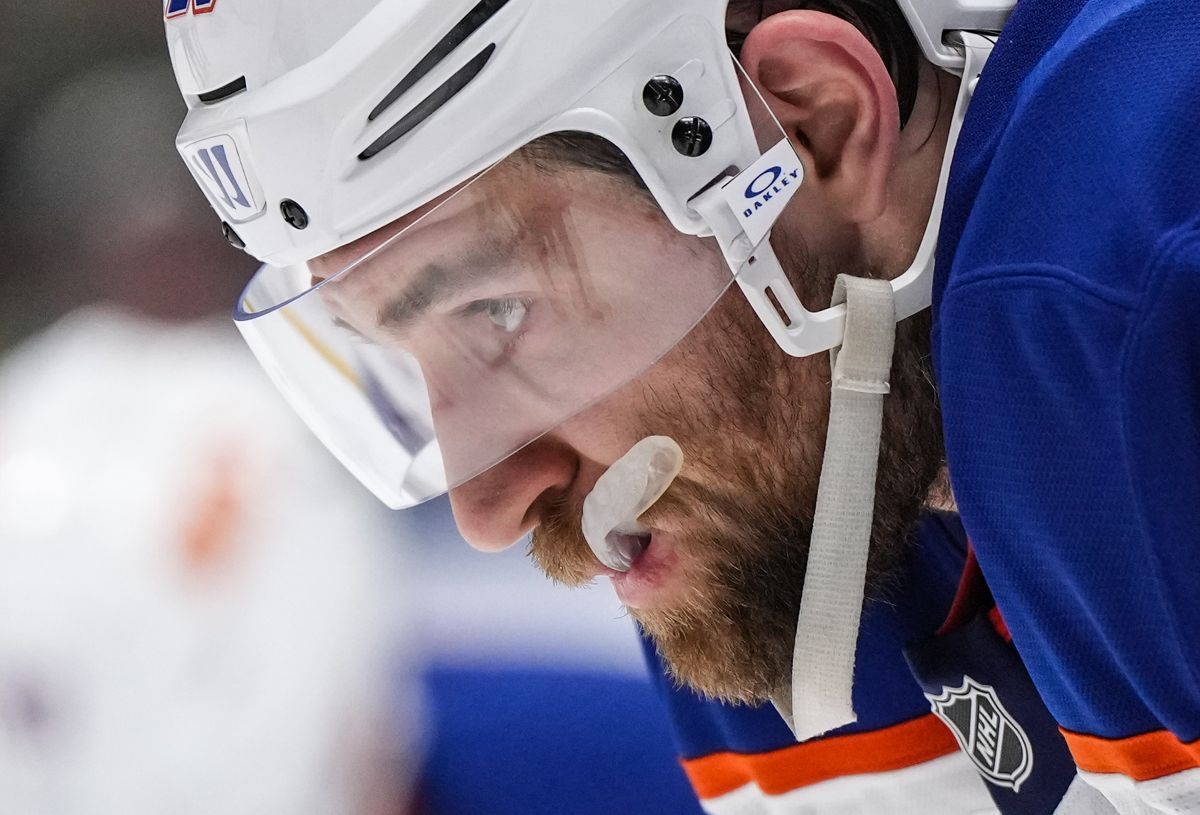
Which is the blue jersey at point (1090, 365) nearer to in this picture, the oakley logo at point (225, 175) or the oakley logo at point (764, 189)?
the oakley logo at point (764, 189)

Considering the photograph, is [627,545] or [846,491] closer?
[846,491]

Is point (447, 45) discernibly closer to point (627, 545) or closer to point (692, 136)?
point (692, 136)

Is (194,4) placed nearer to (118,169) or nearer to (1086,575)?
(1086,575)

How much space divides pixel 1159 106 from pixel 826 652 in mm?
379

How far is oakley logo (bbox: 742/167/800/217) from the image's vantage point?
78 centimetres

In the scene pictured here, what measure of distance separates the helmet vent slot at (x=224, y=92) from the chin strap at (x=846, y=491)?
0.37 metres

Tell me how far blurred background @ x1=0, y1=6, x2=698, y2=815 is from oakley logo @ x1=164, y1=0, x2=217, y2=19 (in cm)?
91

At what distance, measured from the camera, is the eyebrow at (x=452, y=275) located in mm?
792

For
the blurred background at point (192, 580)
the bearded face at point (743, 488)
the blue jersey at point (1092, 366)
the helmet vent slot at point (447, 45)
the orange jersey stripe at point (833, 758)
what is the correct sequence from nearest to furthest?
the blue jersey at point (1092, 366) < the helmet vent slot at point (447, 45) < the bearded face at point (743, 488) < the orange jersey stripe at point (833, 758) < the blurred background at point (192, 580)

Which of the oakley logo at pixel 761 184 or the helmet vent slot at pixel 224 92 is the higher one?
the helmet vent slot at pixel 224 92

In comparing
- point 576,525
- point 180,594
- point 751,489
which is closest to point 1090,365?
point 751,489

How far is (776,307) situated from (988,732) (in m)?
0.38

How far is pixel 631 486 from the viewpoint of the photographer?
91 centimetres

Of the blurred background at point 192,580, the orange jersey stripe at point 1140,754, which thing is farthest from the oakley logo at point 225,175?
the blurred background at point 192,580
